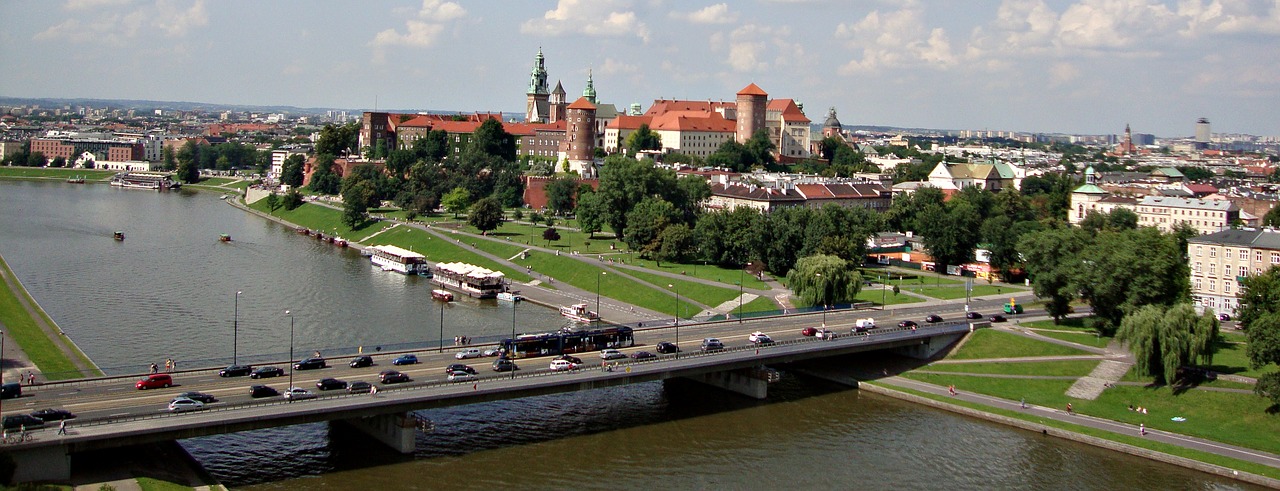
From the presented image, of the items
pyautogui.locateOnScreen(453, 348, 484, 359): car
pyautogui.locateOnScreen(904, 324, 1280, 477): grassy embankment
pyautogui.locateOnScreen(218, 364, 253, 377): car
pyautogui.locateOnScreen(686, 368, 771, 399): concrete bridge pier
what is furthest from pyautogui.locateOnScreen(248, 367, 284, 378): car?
pyautogui.locateOnScreen(904, 324, 1280, 477): grassy embankment

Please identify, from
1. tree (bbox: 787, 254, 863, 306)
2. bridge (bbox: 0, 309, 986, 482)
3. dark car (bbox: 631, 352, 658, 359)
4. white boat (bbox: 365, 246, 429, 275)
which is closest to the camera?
bridge (bbox: 0, 309, 986, 482)

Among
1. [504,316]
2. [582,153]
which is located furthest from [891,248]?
[582,153]

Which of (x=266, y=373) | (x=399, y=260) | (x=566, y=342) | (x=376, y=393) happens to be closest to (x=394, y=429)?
(x=376, y=393)

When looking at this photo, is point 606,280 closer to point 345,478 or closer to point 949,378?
point 949,378

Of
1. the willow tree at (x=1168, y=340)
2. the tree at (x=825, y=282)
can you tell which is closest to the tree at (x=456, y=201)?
the tree at (x=825, y=282)

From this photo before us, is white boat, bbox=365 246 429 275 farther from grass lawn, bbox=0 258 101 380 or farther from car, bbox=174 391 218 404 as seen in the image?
car, bbox=174 391 218 404

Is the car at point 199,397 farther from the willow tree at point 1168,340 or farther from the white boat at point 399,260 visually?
the white boat at point 399,260

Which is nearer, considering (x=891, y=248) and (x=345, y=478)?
(x=345, y=478)
